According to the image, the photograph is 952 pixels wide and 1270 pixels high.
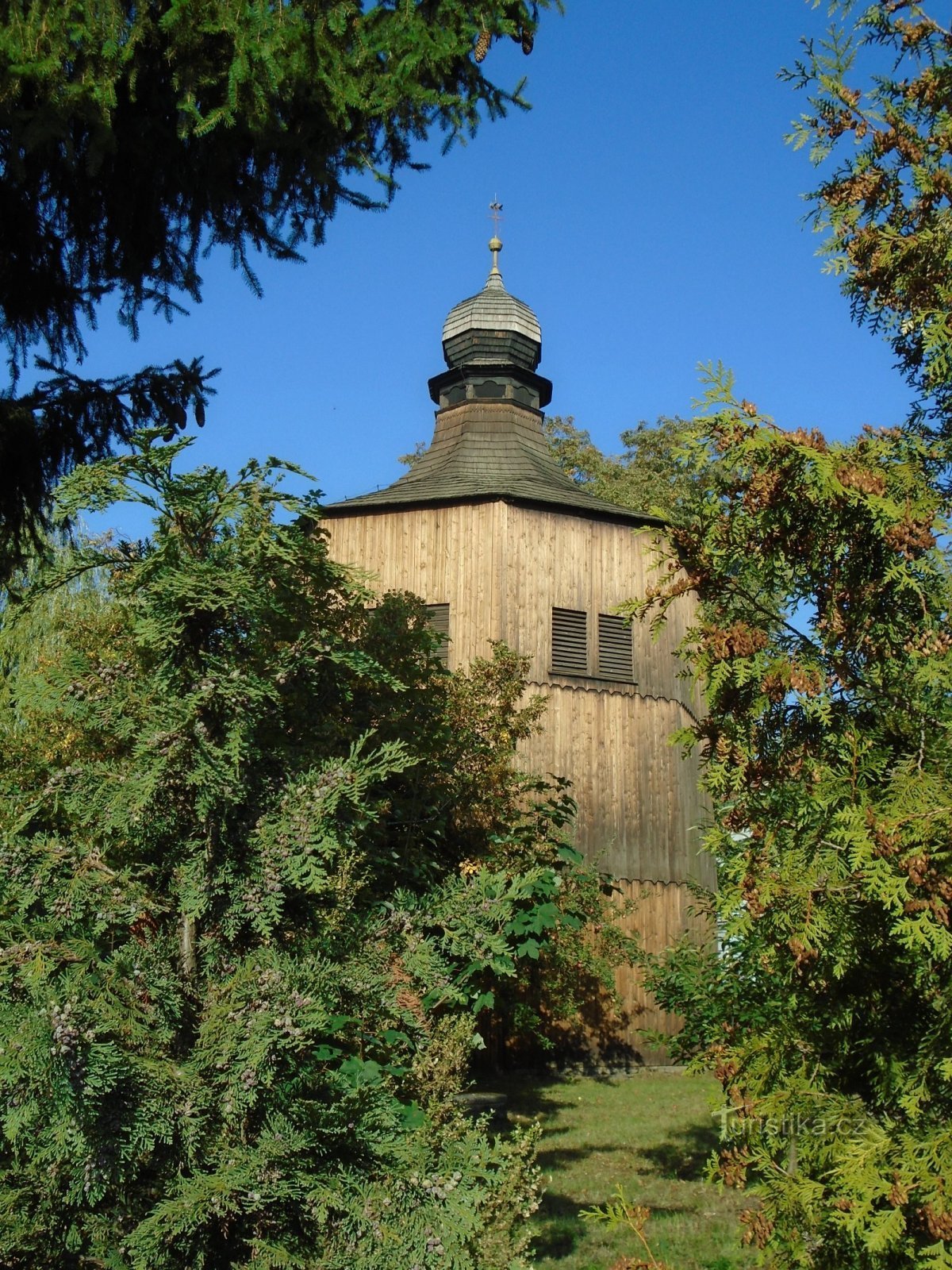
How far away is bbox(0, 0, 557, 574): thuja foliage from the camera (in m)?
6.21

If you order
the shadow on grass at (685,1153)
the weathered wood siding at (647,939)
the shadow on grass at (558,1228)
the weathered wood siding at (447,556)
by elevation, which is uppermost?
the weathered wood siding at (447,556)

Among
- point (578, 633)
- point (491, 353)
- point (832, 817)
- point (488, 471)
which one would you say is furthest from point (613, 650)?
point (832, 817)

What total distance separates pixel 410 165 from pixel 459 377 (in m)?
20.7

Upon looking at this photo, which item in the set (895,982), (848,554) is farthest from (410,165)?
(895,982)

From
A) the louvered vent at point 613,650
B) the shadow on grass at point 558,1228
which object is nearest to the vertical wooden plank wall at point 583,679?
the louvered vent at point 613,650

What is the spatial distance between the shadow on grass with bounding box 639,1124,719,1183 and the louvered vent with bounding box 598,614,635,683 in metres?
A: 9.23

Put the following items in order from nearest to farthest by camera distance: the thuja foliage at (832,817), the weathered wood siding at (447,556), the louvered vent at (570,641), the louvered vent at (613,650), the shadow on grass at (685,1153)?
1. the thuja foliage at (832,817)
2. the shadow on grass at (685,1153)
3. the weathered wood siding at (447,556)
4. the louvered vent at (570,641)
5. the louvered vent at (613,650)

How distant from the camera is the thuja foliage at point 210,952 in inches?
163

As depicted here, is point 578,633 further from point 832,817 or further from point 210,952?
point 210,952

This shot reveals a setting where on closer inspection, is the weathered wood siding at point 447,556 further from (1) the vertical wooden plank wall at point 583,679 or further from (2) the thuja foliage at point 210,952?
(2) the thuja foliage at point 210,952

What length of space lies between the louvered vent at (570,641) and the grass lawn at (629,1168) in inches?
291

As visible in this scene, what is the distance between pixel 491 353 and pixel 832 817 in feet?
79.6

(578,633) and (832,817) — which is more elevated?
(578,633)

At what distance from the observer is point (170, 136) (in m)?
7.00
